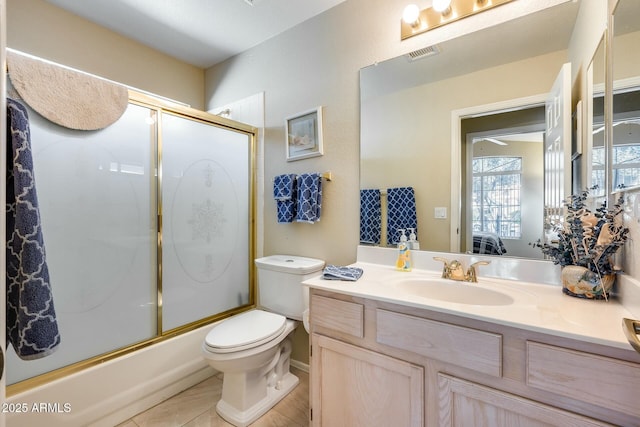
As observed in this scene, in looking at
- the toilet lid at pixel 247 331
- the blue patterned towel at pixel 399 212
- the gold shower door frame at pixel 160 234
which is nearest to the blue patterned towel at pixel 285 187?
the gold shower door frame at pixel 160 234

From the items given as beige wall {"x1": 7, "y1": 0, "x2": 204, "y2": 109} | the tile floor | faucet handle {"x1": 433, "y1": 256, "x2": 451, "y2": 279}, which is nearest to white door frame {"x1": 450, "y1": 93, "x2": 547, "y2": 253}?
faucet handle {"x1": 433, "y1": 256, "x2": 451, "y2": 279}

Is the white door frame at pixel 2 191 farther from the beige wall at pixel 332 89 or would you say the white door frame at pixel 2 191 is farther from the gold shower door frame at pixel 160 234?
the beige wall at pixel 332 89

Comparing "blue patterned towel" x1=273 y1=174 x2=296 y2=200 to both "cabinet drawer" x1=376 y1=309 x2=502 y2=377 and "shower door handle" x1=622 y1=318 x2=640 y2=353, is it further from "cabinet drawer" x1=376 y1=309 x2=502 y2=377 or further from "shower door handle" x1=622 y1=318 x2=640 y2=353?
"shower door handle" x1=622 y1=318 x2=640 y2=353

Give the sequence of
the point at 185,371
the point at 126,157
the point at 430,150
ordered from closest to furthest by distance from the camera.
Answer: the point at 430,150 → the point at 126,157 → the point at 185,371

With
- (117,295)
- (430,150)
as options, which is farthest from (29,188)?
(430,150)

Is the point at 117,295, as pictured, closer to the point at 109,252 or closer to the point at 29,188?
the point at 109,252

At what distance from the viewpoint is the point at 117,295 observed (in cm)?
156

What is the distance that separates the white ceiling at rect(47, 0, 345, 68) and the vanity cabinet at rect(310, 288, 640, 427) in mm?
1835

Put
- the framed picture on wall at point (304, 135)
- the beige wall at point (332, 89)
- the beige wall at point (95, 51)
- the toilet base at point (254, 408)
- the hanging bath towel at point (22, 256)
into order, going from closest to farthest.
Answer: the hanging bath towel at point (22, 256)
the toilet base at point (254, 408)
the beige wall at point (332, 89)
the beige wall at point (95, 51)
the framed picture on wall at point (304, 135)

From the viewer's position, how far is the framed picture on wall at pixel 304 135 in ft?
6.10

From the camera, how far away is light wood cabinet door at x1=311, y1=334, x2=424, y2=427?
0.99m

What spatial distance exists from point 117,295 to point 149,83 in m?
1.75

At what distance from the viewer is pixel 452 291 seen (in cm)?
123

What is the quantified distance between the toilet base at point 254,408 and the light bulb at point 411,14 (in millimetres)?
2240
